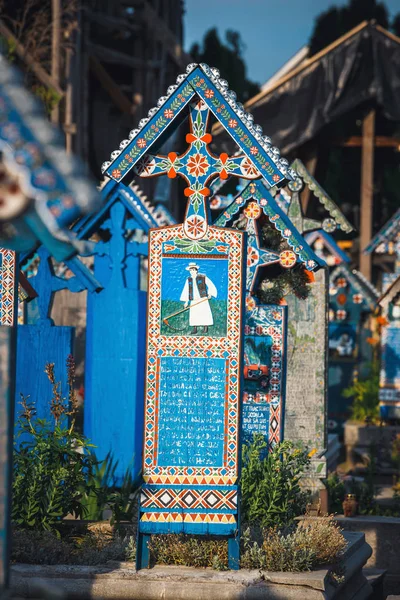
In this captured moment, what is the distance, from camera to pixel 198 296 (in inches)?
315

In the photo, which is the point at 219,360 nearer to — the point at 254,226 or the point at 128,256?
the point at 254,226

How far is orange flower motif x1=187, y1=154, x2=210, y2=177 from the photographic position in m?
8.17

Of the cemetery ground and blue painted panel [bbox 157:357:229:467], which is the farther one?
blue painted panel [bbox 157:357:229:467]

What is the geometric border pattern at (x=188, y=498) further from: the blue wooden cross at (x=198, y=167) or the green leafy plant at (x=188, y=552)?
the blue wooden cross at (x=198, y=167)

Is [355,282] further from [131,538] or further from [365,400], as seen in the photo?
[131,538]

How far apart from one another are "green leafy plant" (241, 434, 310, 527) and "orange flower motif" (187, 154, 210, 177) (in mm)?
2262

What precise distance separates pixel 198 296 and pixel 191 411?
0.77 m

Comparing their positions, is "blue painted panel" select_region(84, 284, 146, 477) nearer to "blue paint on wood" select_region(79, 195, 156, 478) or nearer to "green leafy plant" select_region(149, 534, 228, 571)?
"blue paint on wood" select_region(79, 195, 156, 478)

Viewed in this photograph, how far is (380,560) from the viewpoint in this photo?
10.7m

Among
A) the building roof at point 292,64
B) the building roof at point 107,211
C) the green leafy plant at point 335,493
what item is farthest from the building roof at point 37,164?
the building roof at point 292,64

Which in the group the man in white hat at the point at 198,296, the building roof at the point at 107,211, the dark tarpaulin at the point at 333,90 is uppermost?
the dark tarpaulin at the point at 333,90

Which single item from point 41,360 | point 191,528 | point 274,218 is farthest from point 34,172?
point 274,218

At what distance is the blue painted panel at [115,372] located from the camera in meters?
11.9

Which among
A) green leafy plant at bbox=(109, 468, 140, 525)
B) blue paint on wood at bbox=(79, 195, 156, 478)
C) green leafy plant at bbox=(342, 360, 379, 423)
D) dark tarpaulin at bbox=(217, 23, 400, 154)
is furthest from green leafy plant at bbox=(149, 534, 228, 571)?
dark tarpaulin at bbox=(217, 23, 400, 154)
